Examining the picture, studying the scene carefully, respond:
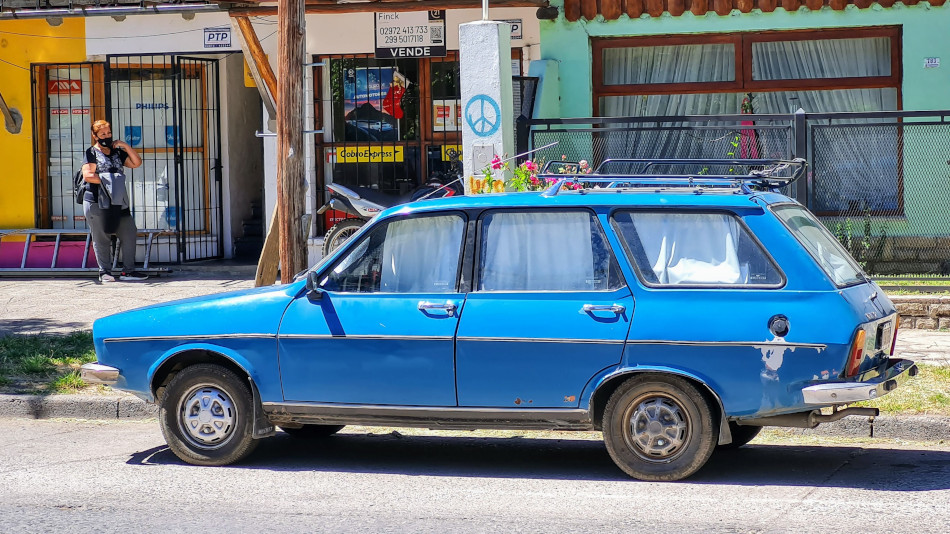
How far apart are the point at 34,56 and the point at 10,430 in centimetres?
869

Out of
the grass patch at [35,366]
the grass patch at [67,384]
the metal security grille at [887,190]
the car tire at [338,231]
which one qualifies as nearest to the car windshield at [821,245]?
the metal security grille at [887,190]

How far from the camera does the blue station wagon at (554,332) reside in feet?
20.8

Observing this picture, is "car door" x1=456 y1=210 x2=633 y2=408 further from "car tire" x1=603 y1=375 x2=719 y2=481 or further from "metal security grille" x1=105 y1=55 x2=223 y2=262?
"metal security grille" x1=105 y1=55 x2=223 y2=262

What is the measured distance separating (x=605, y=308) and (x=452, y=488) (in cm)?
128

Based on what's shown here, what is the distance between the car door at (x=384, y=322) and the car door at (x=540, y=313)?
149 millimetres

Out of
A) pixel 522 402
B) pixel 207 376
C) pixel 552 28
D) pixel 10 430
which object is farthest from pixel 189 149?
pixel 522 402

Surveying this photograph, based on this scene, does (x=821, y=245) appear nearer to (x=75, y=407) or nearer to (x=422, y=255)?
(x=422, y=255)

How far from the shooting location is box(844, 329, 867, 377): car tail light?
6.21 meters

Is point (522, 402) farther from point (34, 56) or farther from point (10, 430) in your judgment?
point (34, 56)

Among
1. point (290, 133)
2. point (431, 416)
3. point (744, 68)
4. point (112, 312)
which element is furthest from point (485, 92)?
point (431, 416)

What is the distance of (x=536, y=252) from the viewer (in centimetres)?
676

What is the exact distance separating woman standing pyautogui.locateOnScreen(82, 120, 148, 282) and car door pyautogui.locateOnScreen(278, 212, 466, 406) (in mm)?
8178

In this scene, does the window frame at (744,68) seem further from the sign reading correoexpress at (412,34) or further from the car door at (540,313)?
the car door at (540,313)

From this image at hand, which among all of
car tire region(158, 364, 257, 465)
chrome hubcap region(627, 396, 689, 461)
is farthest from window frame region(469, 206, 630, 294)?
car tire region(158, 364, 257, 465)
